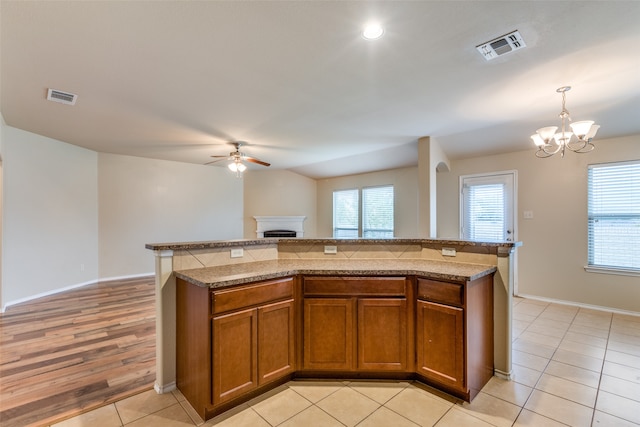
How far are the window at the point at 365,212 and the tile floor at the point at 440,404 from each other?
4.29 meters

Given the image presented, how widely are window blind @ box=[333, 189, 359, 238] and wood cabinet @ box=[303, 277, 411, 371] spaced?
5148 millimetres

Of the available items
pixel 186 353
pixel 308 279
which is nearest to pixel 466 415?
pixel 308 279

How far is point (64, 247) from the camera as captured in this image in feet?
16.2

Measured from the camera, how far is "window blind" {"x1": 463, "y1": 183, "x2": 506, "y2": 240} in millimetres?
4957

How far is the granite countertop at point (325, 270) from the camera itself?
6.57 ft

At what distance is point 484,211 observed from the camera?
5125 mm

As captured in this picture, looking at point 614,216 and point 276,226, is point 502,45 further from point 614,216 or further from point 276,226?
point 276,226

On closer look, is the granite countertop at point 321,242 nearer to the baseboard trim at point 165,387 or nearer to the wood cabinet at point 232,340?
the wood cabinet at point 232,340

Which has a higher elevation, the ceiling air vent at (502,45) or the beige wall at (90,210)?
the ceiling air vent at (502,45)

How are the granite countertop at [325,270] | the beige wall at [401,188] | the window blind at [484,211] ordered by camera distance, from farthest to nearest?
the beige wall at [401,188], the window blind at [484,211], the granite countertop at [325,270]

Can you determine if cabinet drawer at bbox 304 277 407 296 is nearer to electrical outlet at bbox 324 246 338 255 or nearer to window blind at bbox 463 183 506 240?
electrical outlet at bbox 324 246 338 255

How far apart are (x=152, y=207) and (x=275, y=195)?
2.91 metres

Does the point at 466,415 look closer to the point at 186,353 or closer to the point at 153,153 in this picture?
the point at 186,353

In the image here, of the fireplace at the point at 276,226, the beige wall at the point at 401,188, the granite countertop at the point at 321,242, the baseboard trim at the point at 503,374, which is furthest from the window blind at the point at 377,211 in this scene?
the baseboard trim at the point at 503,374
